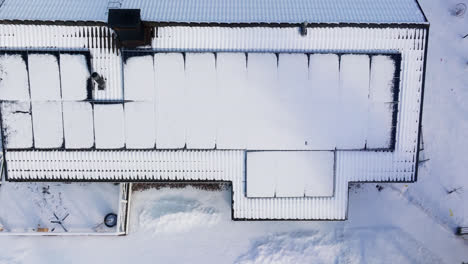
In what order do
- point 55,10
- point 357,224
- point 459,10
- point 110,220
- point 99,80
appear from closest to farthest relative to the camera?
point 99,80 < point 55,10 < point 110,220 < point 357,224 < point 459,10

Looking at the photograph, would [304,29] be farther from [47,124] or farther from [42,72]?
[47,124]

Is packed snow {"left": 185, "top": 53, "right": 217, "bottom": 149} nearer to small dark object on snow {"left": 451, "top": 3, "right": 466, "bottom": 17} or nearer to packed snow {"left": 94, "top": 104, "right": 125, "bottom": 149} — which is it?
packed snow {"left": 94, "top": 104, "right": 125, "bottom": 149}

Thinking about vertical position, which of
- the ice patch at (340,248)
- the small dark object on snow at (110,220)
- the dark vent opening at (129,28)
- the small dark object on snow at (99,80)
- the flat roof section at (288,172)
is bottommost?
the ice patch at (340,248)

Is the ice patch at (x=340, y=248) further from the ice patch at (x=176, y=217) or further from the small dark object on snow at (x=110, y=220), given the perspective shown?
the small dark object on snow at (x=110, y=220)

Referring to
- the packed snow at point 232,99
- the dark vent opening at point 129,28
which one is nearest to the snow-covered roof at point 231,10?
the dark vent opening at point 129,28

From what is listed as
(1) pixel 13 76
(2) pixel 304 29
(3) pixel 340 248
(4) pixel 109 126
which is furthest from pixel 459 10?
(1) pixel 13 76
